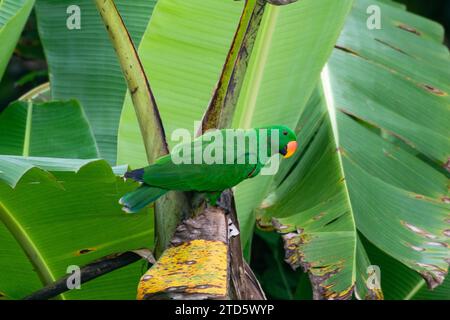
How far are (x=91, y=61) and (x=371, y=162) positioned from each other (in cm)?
97

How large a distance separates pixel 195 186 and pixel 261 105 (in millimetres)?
534

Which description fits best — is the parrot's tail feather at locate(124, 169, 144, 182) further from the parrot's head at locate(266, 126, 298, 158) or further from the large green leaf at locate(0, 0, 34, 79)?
the large green leaf at locate(0, 0, 34, 79)

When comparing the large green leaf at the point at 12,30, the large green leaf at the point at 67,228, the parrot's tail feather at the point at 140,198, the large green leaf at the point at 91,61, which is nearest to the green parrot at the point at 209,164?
the parrot's tail feather at the point at 140,198

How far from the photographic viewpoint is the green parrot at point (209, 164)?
4.49ft

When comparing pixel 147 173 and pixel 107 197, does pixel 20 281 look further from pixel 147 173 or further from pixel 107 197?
pixel 147 173

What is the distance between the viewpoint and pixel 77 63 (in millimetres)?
2203

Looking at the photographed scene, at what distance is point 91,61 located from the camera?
2.20 m

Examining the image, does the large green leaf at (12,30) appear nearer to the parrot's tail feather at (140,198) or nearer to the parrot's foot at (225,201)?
the parrot's tail feather at (140,198)

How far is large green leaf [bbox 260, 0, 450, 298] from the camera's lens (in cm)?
172

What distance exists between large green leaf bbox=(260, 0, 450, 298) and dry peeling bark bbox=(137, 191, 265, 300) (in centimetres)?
34

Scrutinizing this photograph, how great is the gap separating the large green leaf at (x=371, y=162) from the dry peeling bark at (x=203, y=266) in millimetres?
344

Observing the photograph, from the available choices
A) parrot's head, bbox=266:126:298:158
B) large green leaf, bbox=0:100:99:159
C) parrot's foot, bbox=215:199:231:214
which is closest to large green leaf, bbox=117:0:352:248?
large green leaf, bbox=0:100:99:159

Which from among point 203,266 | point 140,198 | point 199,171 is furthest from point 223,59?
point 203,266
